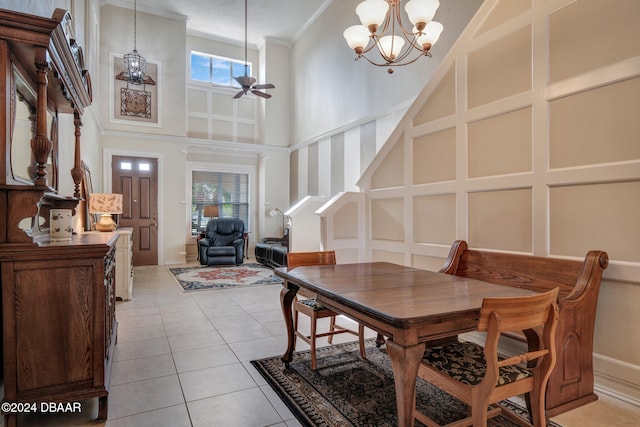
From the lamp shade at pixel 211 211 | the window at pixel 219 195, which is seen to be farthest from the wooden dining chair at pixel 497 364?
the window at pixel 219 195

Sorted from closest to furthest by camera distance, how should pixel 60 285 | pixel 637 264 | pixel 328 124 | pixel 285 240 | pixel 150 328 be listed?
pixel 60 285, pixel 637 264, pixel 150 328, pixel 328 124, pixel 285 240

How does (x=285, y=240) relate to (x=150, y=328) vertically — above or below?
above

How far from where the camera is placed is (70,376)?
189 cm

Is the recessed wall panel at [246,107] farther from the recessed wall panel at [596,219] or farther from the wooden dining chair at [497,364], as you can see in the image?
the wooden dining chair at [497,364]

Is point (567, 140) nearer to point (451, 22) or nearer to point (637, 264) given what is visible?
point (637, 264)

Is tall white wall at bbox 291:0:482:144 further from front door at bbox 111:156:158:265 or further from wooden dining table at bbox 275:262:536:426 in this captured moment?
front door at bbox 111:156:158:265

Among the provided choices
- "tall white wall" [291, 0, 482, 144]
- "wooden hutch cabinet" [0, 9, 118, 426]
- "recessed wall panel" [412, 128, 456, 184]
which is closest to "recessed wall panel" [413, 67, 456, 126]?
"recessed wall panel" [412, 128, 456, 184]

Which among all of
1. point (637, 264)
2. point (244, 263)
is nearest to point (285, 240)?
point (244, 263)

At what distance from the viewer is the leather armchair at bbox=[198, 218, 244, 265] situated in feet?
24.4

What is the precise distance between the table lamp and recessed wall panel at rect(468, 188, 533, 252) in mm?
4033

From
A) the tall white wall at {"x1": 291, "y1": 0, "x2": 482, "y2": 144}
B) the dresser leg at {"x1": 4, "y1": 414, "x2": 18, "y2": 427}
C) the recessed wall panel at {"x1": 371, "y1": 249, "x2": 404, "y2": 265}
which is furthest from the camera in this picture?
the tall white wall at {"x1": 291, "y1": 0, "x2": 482, "y2": 144}

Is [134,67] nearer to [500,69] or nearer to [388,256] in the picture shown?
[388,256]

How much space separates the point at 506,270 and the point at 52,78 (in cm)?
338

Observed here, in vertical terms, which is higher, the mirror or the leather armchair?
the mirror
